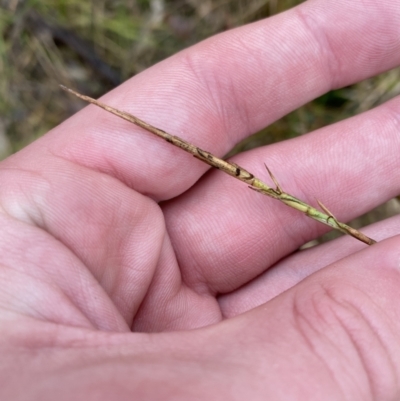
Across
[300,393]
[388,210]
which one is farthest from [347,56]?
[300,393]

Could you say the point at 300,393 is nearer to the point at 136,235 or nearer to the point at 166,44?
the point at 136,235

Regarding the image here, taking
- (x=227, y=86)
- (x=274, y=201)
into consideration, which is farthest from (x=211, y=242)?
(x=227, y=86)

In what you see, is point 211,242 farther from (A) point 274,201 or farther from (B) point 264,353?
(B) point 264,353

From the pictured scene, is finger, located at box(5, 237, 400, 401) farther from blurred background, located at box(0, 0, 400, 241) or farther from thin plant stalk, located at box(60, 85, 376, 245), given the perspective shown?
blurred background, located at box(0, 0, 400, 241)

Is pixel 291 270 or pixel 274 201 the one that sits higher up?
pixel 274 201

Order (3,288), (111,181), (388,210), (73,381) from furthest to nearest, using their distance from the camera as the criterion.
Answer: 1. (388,210)
2. (111,181)
3. (3,288)
4. (73,381)

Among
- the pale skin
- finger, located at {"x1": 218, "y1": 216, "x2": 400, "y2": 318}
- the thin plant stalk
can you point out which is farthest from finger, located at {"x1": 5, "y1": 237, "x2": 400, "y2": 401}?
finger, located at {"x1": 218, "y1": 216, "x2": 400, "y2": 318}

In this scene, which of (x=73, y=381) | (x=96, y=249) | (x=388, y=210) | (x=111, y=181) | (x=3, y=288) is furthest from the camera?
(x=388, y=210)
